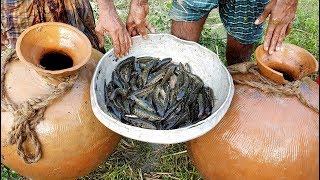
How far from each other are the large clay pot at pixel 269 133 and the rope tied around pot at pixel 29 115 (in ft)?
3.81

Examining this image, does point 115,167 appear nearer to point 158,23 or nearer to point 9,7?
point 9,7

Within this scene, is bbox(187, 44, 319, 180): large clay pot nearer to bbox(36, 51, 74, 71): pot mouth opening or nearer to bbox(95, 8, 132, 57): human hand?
bbox(95, 8, 132, 57): human hand

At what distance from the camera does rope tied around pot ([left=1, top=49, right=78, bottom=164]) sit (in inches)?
138

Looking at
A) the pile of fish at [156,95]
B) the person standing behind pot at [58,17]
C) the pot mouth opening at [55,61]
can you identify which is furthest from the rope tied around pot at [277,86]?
the pot mouth opening at [55,61]

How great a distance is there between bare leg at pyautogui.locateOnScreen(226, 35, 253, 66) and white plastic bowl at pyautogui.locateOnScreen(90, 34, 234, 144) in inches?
41.1

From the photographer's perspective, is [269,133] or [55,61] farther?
[55,61]

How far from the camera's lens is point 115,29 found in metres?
3.81

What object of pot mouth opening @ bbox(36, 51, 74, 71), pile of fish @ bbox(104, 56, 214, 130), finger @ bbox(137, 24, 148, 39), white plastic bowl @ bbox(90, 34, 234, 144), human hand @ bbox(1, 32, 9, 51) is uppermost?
finger @ bbox(137, 24, 148, 39)

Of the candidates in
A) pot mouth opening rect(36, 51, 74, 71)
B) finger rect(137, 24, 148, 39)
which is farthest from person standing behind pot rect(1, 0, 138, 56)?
pot mouth opening rect(36, 51, 74, 71)

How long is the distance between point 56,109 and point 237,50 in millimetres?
2145

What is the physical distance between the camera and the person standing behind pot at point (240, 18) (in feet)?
12.5

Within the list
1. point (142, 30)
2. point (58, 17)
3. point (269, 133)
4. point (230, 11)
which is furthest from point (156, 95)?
point (58, 17)

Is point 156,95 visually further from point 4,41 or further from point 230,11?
point 4,41

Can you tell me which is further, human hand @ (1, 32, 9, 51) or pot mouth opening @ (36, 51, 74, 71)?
human hand @ (1, 32, 9, 51)
